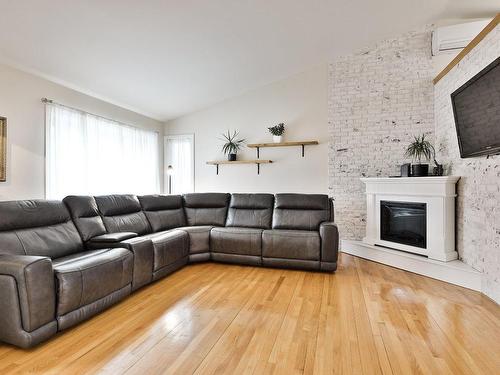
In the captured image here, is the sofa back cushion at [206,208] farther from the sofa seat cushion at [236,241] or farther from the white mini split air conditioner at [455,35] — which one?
the white mini split air conditioner at [455,35]

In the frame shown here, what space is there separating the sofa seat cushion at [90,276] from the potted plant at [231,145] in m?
2.87

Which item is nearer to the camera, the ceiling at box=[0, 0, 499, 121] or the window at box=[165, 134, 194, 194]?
the ceiling at box=[0, 0, 499, 121]

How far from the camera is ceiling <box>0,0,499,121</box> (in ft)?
8.36

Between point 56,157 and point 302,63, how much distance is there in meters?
3.82

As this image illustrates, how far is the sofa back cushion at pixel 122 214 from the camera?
10.7 ft

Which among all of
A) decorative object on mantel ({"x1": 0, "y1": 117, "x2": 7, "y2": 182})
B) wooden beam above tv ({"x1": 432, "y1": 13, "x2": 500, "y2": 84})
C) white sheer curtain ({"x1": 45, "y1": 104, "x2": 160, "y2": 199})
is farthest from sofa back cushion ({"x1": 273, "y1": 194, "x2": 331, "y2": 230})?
decorative object on mantel ({"x1": 0, "y1": 117, "x2": 7, "y2": 182})

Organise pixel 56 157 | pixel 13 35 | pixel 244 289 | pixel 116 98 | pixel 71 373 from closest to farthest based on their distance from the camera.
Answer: pixel 71 373 < pixel 13 35 < pixel 244 289 < pixel 56 157 < pixel 116 98

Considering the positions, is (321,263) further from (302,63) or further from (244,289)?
(302,63)

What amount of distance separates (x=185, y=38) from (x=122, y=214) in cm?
227

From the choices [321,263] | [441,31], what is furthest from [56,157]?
[441,31]

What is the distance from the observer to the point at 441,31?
155 inches

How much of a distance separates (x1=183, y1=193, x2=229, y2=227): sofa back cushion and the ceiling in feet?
5.82

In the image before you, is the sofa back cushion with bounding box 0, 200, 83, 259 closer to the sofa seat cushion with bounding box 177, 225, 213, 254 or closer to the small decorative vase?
the sofa seat cushion with bounding box 177, 225, 213, 254

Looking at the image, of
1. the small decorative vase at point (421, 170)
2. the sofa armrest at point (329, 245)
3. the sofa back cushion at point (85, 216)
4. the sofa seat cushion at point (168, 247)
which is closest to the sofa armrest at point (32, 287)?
the sofa back cushion at point (85, 216)
